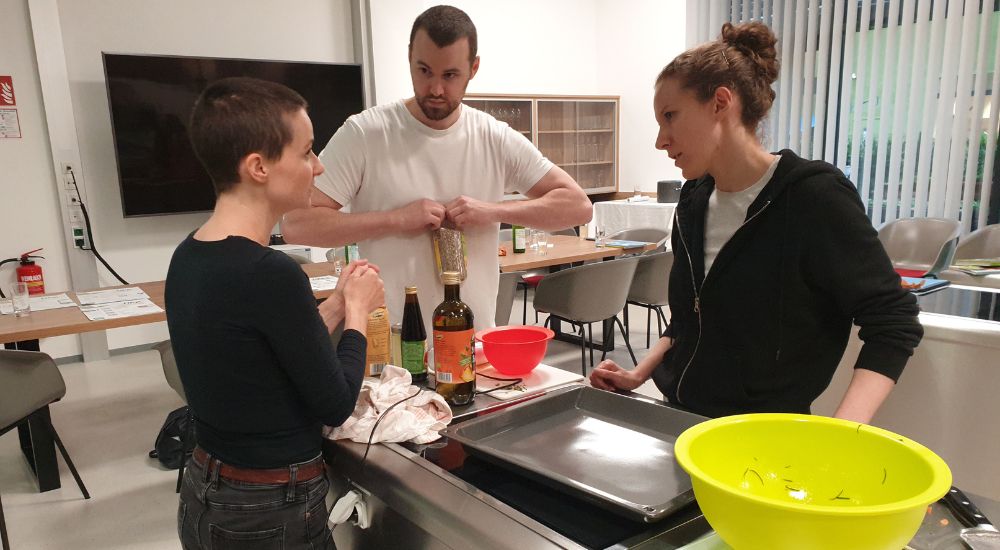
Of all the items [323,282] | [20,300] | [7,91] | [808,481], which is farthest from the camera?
[7,91]

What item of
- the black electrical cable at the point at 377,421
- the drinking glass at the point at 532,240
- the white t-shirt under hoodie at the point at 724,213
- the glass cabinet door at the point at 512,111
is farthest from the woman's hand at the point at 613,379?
→ the glass cabinet door at the point at 512,111

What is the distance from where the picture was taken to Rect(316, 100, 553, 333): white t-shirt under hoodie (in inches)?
66.7

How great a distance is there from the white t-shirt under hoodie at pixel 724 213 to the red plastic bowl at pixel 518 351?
Answer: 0.36 m

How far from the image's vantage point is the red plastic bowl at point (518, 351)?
52.4 inches

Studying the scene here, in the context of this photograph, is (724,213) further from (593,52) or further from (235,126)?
(593,52)

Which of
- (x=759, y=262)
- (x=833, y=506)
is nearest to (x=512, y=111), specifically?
(x=759, y=262)

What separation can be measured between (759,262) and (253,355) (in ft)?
2.84

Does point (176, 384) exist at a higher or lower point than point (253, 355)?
lower

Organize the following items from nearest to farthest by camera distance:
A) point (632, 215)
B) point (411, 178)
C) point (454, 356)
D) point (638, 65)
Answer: point (454, 356) → point (411, 178) → point (632, 215) → point (638, 65)

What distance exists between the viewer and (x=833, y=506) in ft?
2.09

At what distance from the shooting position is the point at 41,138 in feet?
14.4

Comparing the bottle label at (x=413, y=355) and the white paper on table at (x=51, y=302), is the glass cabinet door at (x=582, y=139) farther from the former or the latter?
the bottle label at (x=413, y=355)

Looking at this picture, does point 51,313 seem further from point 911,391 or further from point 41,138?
point 911,391

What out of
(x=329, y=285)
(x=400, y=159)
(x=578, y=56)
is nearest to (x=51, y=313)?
(x=329, y=285)
